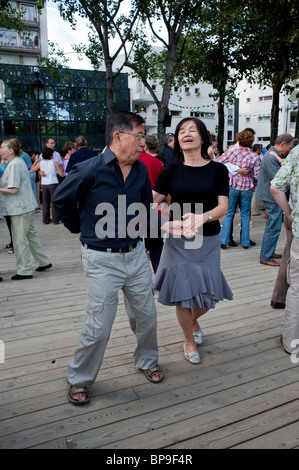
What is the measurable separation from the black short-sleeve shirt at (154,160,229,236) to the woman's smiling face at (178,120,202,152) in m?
0.15

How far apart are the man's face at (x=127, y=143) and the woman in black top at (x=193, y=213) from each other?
1.64 feet

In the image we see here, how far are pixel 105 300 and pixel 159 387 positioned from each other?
31.9 inches

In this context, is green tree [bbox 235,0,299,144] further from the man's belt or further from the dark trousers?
the man's belt

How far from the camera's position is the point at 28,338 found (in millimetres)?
3426

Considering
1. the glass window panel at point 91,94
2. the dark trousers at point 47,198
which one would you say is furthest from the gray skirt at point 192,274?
the glass window panel at point 91,94

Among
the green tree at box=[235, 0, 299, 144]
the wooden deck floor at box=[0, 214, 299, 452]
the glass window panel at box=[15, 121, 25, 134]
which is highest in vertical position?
the green tree at box=[235, 0, 299, 144]

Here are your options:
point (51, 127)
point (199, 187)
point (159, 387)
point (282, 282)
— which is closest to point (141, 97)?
point (51, 127)

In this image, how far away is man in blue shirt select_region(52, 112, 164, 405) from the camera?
2320 millimetres

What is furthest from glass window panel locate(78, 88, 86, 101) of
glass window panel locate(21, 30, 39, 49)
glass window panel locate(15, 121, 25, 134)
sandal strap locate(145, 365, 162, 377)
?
sandal strap locate(145, 365, 162, 377)

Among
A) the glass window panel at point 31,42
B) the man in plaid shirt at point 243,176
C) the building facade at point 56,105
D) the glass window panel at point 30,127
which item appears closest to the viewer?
the man in plaid shirt at point 243,176

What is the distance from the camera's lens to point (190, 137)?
2689 millimetres

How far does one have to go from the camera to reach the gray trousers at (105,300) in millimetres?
2348

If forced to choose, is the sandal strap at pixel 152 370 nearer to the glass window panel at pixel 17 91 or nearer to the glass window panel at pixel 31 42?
the glass window panel at pixel 17 91
